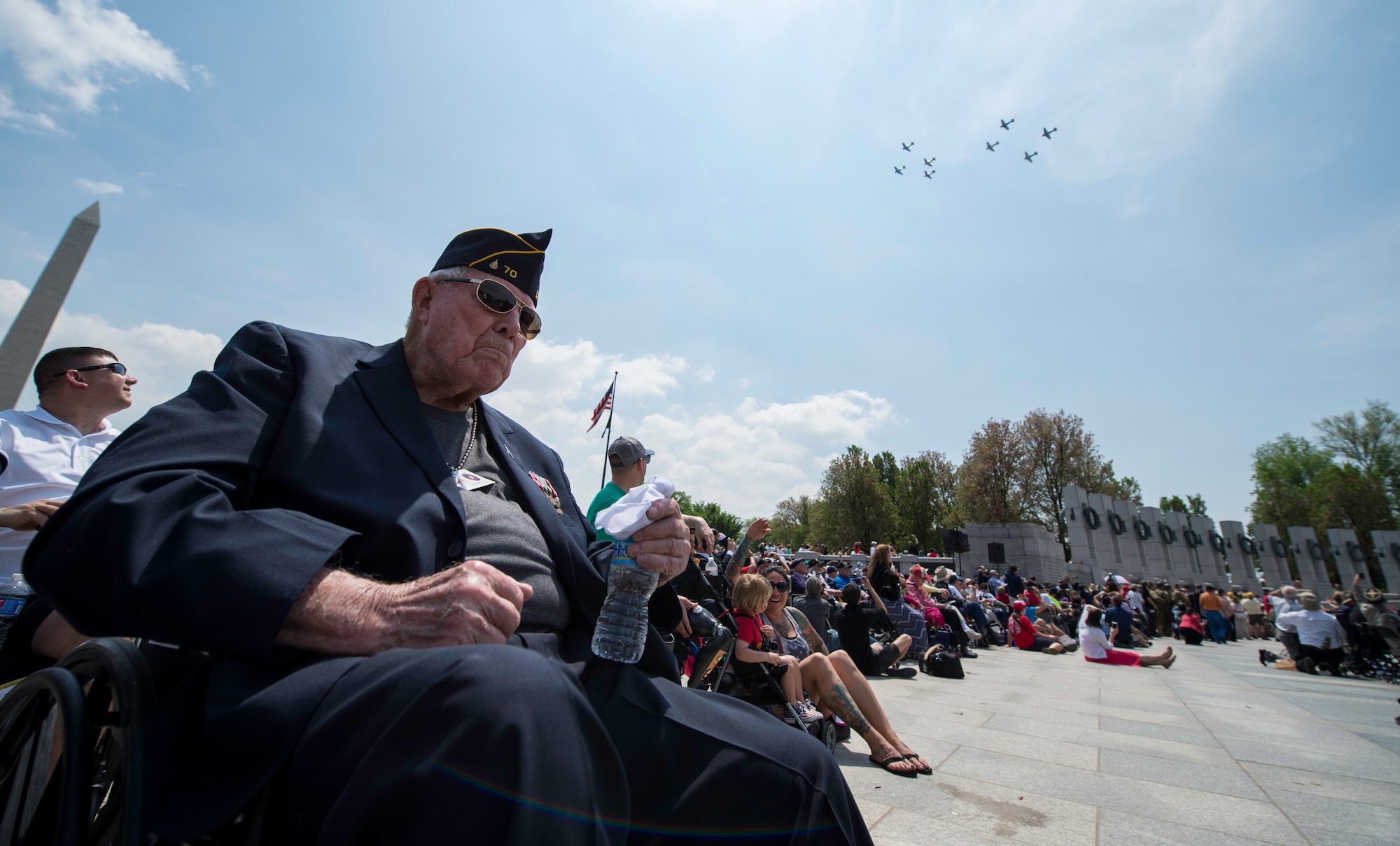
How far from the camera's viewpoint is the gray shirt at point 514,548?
1.44m

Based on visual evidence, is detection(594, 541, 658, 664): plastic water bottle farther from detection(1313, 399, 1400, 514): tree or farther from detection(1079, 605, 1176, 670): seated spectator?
detection(1313, 399, 1400, 514): tree

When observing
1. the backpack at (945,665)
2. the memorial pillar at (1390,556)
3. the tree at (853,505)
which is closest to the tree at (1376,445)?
the memorial pillar at (1390,556)

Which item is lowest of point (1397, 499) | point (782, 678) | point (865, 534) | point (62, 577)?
point (782, 678)

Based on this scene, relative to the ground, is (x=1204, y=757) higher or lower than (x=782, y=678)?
lower

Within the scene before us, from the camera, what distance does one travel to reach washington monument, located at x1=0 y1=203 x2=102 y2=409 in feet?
51.6

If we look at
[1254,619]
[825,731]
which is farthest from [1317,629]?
[825,731]

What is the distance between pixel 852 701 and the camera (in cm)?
446

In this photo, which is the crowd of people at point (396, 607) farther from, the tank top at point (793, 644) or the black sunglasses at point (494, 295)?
the tank top at point (793, 644)

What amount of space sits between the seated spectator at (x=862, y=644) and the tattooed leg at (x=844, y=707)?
9.91ft

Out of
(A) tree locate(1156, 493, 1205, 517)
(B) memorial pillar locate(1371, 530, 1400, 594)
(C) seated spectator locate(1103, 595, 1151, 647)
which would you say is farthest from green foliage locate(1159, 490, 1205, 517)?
(C) seated spectator locate(1103, 595, 1151, 647)

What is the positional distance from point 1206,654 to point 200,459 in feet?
66.1

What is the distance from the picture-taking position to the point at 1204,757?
14.8 ft

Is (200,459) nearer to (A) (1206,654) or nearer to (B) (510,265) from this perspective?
(B) (510,265)

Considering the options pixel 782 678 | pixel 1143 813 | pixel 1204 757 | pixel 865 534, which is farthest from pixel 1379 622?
pixel 865 534
